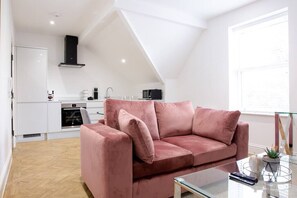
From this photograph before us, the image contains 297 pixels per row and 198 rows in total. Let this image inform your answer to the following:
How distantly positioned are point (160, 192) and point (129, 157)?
0.48 m

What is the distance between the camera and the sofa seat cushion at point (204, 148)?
6.86ft

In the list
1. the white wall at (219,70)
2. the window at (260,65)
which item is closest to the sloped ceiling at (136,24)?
the white wall at (219,70)

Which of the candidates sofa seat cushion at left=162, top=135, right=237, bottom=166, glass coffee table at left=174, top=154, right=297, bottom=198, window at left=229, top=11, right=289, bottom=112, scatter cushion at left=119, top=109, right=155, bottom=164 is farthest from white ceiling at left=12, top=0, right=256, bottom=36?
glass coffee table at left=174, top=154, right=297, bottom=198

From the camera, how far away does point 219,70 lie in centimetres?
415

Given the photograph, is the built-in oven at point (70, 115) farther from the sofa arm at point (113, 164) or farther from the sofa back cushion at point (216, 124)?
the sofa arm at point (113, 164)

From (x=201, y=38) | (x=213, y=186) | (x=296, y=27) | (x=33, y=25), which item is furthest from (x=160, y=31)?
(x=213, y=186)

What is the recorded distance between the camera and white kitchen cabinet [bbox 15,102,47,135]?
446cm

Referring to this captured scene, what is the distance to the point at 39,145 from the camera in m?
4.25

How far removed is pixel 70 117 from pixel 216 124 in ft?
12.4

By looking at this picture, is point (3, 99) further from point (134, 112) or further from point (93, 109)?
point (93, 109)

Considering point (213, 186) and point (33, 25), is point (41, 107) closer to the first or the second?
point (33, 25)

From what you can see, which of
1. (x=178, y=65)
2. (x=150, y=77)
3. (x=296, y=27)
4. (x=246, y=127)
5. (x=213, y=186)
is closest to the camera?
(x=213, y=186)

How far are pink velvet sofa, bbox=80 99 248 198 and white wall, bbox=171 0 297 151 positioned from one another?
1289 millimetres

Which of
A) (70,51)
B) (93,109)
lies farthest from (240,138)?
(70,51)
